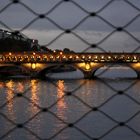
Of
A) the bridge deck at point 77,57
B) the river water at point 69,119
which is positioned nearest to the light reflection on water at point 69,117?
the river water at point 69,119

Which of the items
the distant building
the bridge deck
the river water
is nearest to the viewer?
the distant building

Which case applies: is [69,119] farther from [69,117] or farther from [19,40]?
[19,40]

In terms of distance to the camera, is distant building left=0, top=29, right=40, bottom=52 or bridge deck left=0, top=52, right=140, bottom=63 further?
bridge deck left=0, top=52, right=140, bottom=63

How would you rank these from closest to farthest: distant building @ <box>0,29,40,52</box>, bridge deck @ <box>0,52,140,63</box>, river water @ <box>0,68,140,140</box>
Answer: distant building @ <box>0,29,40,52</box> → bridge deck @ <box>0,52,140,63</box> → river water @ <box>0,68,140,140</box>

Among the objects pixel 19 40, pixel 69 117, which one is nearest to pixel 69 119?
pixel 69 117

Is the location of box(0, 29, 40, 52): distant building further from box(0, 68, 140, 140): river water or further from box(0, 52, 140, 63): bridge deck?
box(0, 68, 140, 140): river water

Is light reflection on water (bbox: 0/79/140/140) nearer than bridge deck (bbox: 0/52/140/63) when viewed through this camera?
No

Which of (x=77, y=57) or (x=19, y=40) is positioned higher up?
(x=77, y=57)

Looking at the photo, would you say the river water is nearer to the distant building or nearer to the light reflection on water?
the light reflection on water

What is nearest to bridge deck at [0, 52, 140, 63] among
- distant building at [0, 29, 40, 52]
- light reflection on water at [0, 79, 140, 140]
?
distant building at [0, 29, 40, 52]

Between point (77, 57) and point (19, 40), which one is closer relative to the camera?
point (19, 40)

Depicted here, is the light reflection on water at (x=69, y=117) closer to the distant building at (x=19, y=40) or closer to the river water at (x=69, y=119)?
the river water at (x=69, y=119)

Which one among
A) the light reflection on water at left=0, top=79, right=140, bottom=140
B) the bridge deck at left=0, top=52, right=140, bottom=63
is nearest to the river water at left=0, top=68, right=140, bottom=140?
the light reflection on water at left=0, top=79, right=140, bottom=140

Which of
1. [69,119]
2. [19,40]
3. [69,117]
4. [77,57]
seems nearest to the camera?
[19,40]
